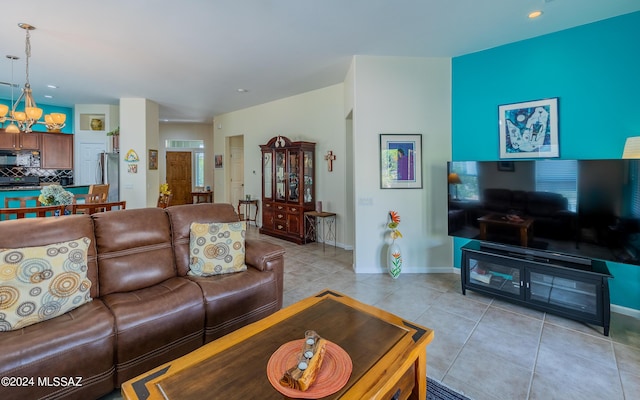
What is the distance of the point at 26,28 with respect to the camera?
3.14 meters

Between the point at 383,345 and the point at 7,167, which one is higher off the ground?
the point at 7,167

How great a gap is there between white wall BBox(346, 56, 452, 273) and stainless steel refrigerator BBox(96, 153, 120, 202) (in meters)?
5.55

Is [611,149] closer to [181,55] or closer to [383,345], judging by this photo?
[383,345]

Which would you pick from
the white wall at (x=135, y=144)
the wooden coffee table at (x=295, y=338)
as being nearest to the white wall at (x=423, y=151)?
the wooden coffee table at (x=295, y=338)

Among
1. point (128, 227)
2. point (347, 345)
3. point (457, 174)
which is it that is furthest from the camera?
point (457, 174)

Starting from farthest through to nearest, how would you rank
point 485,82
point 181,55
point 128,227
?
point 181,55 → point 485,82 → point 128,227

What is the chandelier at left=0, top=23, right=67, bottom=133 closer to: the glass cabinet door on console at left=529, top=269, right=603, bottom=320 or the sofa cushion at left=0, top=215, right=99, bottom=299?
the sofa cushion at left=0, top=215, right=99, bottom=299

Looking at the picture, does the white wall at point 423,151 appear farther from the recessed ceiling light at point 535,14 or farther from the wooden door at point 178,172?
the wooden door at point 178,172

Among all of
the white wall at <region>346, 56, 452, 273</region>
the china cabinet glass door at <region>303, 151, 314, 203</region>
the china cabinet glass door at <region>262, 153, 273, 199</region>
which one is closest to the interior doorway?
the china cabinet glass door at <region>262, 153, 273, 199</region>

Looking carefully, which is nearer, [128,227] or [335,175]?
[128,227]

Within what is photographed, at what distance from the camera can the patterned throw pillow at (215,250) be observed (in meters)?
2.52

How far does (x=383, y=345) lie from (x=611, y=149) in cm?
319

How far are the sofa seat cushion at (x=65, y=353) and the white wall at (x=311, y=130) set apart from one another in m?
4.00

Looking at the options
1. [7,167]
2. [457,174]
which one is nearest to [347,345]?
[457,174]
